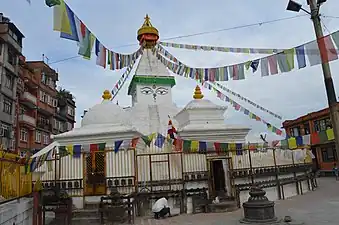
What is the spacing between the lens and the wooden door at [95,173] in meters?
12.1

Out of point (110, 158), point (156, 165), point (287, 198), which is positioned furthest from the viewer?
point (287, 198)

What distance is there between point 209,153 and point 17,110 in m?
21.5

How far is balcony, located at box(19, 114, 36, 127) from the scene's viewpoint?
2802cm

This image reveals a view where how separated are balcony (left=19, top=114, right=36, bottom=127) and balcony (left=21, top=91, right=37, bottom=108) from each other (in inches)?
53.1

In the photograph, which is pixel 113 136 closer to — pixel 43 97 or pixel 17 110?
pixel 17 110

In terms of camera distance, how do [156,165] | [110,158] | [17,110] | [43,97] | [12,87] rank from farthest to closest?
[43,97]
[17,110]
[12,87]
[156,165]
[110,158]

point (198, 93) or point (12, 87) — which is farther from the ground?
point (12, 87)

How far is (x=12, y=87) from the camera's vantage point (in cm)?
2620

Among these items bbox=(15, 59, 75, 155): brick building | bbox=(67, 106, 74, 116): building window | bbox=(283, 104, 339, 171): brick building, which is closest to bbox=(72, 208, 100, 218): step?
bbox=(15, 59, 75, 155): brick building

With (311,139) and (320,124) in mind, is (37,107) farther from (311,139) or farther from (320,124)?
(320,124)

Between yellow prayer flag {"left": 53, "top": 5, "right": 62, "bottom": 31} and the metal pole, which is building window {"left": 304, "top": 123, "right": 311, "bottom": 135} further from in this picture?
yellow prayer flag {"left": 53, "top": 5, "right": 62, "bottom": 31}

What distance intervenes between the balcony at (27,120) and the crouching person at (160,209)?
21217 millimetres

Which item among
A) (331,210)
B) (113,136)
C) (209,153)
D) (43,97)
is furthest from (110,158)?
(43,97)

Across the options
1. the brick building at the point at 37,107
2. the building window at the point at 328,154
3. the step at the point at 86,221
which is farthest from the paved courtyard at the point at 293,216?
the brick building at the point at 37,107
